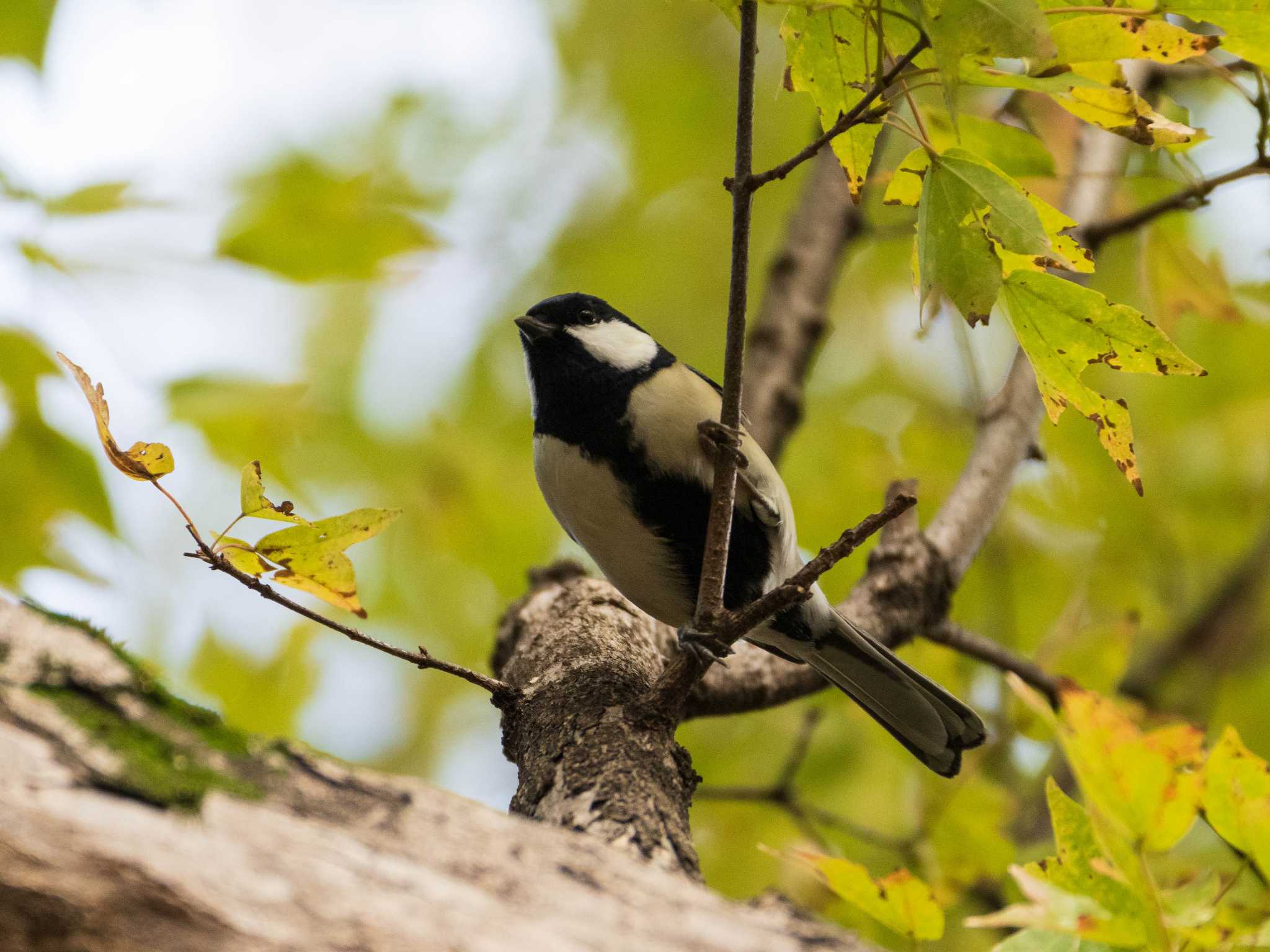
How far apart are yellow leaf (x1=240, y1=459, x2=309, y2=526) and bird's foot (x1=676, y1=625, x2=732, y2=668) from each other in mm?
610

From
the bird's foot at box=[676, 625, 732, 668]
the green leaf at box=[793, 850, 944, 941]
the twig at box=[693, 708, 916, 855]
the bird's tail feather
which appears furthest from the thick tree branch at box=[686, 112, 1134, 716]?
the green leaf at box=[793, 850, 944, 941]

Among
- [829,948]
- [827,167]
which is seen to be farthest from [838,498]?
[829,948]

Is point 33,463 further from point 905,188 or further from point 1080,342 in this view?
point 1080,342

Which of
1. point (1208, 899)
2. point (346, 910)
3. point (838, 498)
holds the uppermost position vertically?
point (838, 498)

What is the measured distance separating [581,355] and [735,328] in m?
0.89

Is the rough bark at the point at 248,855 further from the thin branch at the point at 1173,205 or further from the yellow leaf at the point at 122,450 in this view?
the thin branch at the point at 1173,205

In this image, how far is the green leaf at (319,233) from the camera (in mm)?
2258

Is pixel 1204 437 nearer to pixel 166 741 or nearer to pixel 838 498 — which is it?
pixel 838 498

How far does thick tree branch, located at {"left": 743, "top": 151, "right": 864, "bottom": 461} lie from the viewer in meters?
3.16

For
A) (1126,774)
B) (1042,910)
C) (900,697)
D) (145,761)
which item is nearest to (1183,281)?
(900,697)

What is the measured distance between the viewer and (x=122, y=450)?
1439 millimetres

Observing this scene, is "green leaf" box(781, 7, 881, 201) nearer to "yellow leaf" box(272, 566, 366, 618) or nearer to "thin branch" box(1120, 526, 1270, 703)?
"yellow leaf" box(272, 566, 366, 618)

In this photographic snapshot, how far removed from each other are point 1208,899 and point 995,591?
272cm

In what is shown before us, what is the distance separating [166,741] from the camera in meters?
1.17
